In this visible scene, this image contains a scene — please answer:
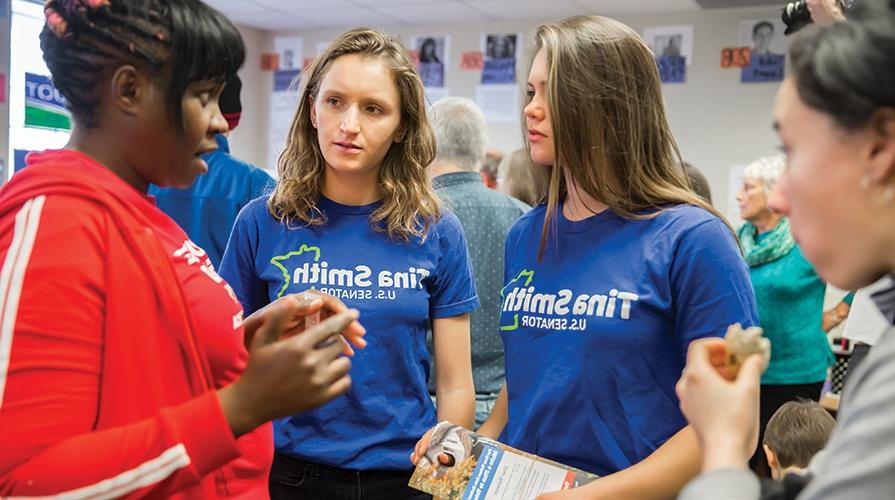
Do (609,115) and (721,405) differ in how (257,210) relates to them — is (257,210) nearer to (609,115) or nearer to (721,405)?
(609,115)

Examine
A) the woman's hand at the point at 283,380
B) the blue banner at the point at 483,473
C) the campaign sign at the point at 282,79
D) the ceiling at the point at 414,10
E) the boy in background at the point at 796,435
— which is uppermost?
the ceiling at the point at 414,10

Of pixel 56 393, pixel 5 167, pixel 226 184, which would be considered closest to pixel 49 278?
pixel 56 393

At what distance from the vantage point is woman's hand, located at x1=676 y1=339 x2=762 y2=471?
84cm

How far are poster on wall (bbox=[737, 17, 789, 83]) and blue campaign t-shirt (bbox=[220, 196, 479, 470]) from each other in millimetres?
4914

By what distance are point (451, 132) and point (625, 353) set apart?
5.60ft

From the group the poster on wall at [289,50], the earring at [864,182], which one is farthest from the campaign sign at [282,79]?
the earring at [864,182]

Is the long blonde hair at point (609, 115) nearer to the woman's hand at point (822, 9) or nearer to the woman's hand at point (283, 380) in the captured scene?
the woman's hand at point (822, 9)

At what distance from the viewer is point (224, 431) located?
925 millimetres

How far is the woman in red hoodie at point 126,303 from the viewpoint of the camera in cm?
85

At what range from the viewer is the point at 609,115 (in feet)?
4.54

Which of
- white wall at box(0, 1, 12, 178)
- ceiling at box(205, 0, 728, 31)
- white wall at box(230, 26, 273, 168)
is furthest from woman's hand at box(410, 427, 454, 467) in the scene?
white wall at box(230, 26, 273, 168)

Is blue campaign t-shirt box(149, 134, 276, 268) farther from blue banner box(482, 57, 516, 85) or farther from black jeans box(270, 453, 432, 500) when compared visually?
blue banner box(482, 57, 516, 85)

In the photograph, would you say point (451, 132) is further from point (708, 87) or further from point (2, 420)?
point (708, 87)

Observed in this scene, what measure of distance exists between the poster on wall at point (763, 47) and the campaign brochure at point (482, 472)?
5.29m
